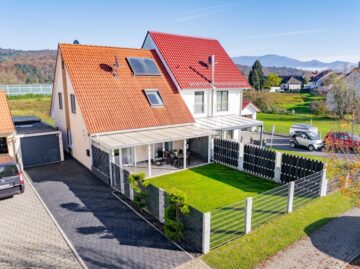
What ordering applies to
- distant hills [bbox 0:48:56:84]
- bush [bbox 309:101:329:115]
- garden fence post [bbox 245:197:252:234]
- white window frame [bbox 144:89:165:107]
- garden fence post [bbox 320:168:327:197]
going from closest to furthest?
garden fence post [bbox 245:197:252:234] < garden fence post [bbox 320:168:327:197] < white window frame [bbox 144:89:165:107] < bush [bbox 309:101:329:115] < distant hills [bbox 0:48:56:84]

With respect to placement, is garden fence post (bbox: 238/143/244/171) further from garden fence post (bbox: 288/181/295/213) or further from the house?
garden fence post (bbox: 288/181/295/213)

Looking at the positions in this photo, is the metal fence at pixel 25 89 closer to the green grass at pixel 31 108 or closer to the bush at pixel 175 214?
the green grass at pixel 31 108

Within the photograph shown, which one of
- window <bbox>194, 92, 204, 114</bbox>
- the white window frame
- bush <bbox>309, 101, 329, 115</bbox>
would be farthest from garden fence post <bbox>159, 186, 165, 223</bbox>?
bush <bbox>309, 101, 329, 115</bbox>

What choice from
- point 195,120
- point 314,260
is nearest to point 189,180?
point 195,120

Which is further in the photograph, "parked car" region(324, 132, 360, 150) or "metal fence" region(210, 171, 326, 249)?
"parked car" region(324, 132, 360, 150)

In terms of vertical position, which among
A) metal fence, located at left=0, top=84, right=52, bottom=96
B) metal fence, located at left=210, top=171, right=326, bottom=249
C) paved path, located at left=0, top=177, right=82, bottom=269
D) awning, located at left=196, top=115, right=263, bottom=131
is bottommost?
paved path, located at left=0, top=177, right=82, bottom=269

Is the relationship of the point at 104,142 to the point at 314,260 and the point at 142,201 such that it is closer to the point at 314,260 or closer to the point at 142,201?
the point at 142,201
